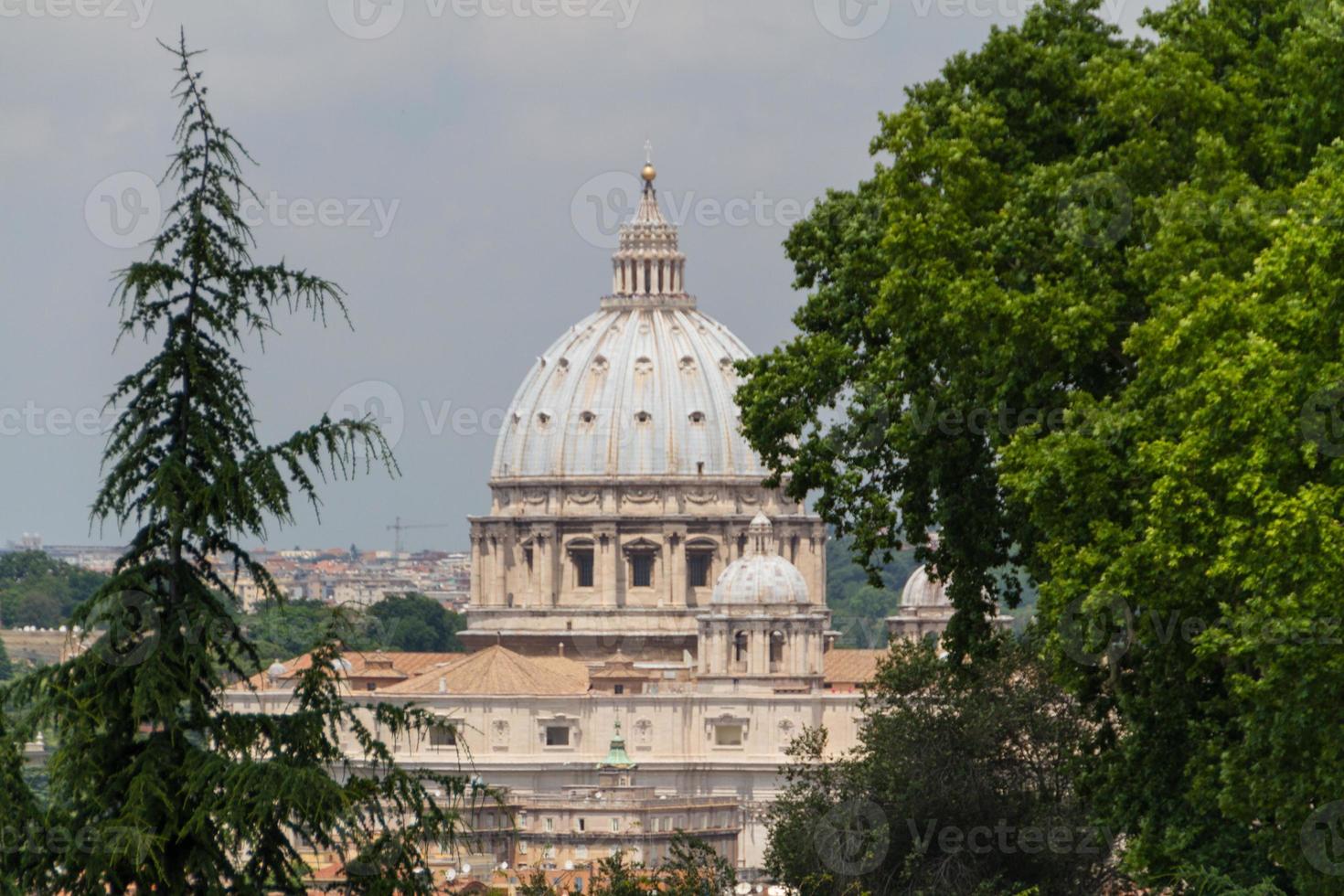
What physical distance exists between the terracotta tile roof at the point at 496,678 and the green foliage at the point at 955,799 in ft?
281

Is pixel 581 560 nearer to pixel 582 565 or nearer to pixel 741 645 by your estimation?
pixel 582 565

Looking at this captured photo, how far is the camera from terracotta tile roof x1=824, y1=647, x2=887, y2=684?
138 m

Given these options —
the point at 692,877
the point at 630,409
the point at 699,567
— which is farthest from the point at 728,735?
the point at 692,877

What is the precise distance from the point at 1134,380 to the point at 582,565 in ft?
414

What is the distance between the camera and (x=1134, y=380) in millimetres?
29969

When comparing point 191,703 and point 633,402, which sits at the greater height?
point 633,402

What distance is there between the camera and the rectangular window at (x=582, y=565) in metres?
155

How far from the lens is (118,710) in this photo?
1848 centimetres

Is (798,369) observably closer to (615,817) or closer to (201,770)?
(201,770)

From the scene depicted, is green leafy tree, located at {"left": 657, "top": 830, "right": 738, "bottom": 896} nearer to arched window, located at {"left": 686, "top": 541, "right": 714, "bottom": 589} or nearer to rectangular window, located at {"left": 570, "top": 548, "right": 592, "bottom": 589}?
arched window, located at {"left": 686, "top": 541, "right": 714, "bottom": 589}

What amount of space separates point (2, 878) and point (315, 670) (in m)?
2.31

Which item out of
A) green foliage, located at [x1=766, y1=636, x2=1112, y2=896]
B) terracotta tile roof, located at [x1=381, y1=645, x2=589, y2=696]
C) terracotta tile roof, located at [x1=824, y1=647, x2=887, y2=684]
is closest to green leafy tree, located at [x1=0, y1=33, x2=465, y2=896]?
green foliage, located at [x1=766, y1=636, x2=1112, y2=896]

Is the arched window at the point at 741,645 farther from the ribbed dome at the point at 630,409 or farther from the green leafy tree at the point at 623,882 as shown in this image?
the green leafy tree at the point at 623,882

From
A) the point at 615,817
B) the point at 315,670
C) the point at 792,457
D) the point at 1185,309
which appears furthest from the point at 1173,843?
the point at 615,817
